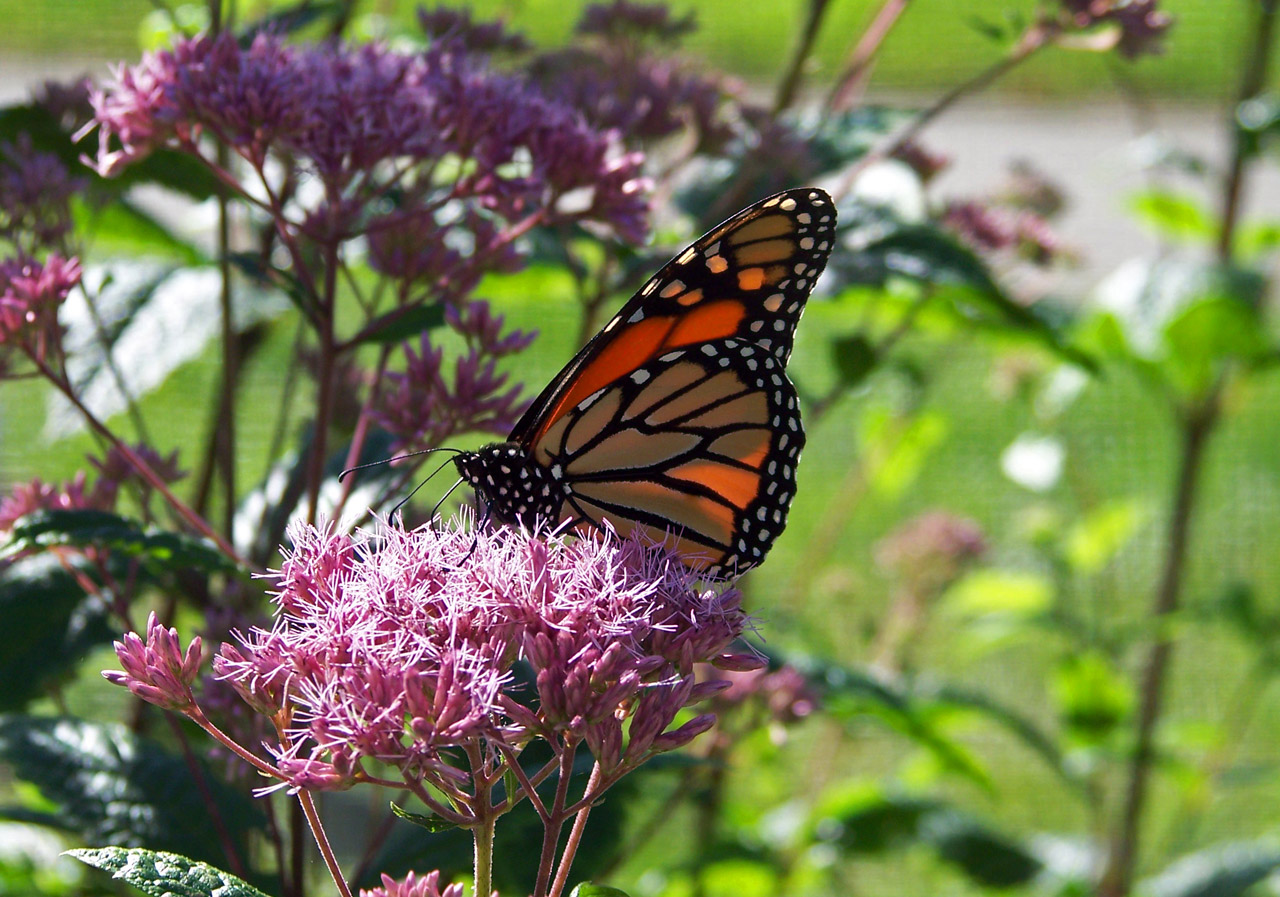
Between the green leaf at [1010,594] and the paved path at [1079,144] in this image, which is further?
the paved path at [1079,144]

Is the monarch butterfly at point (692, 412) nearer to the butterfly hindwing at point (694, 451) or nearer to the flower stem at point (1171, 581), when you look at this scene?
the butterfly hindwing at point (694, 451)

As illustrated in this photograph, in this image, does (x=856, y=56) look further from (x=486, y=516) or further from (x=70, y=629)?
(x=70, y=629)

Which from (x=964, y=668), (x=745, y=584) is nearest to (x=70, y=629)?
(x=745, y=584)

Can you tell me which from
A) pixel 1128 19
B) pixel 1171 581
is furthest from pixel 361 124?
pixel 1171 581

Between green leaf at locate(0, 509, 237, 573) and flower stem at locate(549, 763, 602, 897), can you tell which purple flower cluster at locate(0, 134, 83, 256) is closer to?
green leaf at locate(0, 509, 237, 573)

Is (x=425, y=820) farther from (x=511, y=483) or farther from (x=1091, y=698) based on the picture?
(x=1091, y=698)

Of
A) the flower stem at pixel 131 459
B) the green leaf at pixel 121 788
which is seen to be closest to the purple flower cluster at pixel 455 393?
the flower stem at pixel 131 459
